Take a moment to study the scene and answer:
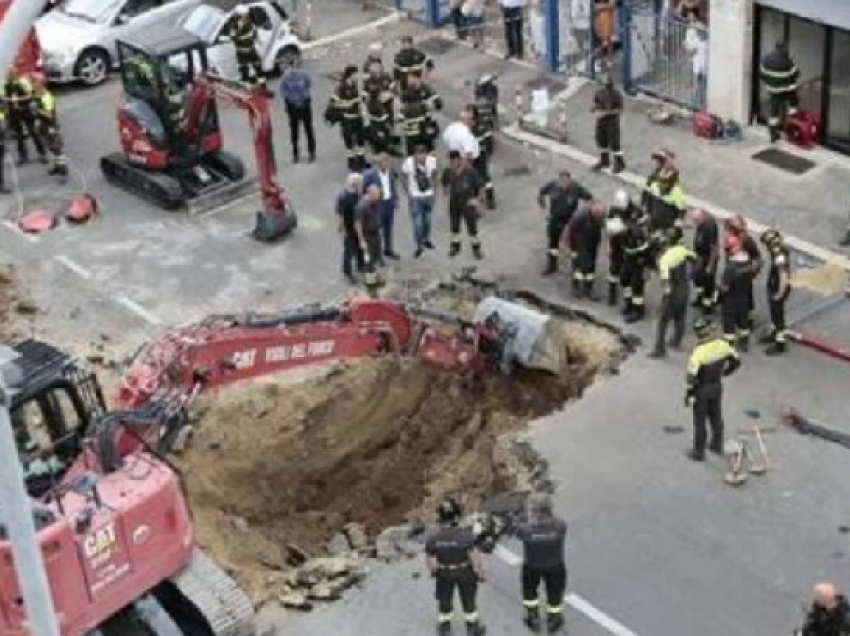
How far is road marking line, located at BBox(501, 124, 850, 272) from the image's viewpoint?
21.7 m

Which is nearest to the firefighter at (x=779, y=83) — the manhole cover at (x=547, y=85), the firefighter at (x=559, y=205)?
the manhole cover at (x=547, y=85)

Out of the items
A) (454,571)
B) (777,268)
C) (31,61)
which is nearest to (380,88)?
(31,61)

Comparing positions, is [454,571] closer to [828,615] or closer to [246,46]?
[828,615]

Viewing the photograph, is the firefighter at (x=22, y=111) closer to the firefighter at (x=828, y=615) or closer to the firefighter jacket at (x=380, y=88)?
the firefighter jacket at (x=380, y=88)

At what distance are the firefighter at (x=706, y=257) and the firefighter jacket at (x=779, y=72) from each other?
455cm

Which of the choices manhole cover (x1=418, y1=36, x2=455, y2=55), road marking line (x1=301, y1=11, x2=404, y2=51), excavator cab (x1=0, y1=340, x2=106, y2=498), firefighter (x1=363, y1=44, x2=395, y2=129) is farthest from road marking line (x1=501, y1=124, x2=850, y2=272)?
excavator cab (x1=0, y1=340, x2=106, y2=498)

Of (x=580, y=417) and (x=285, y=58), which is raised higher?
(x=285, y=58)

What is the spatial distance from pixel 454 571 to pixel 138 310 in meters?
7.93

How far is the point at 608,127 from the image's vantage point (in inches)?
938

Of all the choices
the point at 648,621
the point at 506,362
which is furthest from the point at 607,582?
the point at 506,362

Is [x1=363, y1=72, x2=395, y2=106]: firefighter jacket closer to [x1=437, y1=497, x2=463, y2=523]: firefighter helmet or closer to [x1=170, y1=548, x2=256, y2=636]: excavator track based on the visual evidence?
[x1=437, y1=497, x2=463, y2=523]: firefighter helmet

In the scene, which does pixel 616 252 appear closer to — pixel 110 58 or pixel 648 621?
pixel 648 621

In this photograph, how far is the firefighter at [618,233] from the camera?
20.3 m

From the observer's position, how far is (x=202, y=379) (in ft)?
58.0
